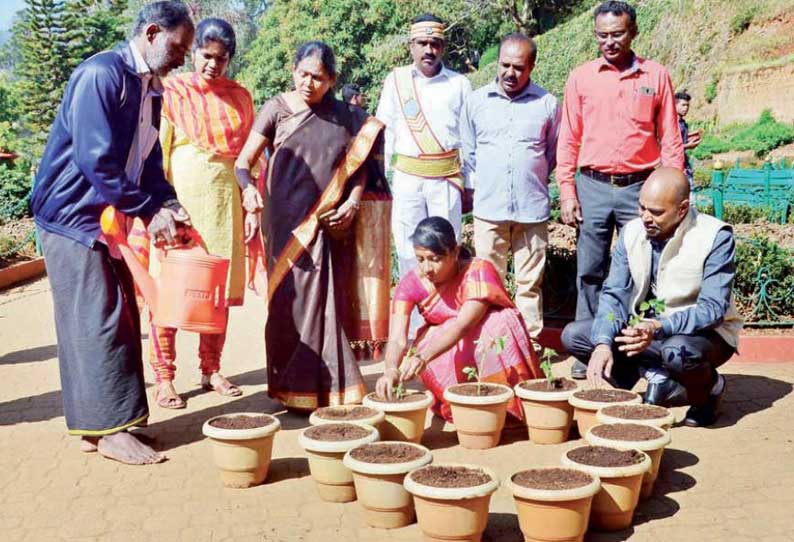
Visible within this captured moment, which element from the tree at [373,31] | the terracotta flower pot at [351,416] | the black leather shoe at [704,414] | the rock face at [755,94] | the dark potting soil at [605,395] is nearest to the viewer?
the terracotta flower pot at [351,416]

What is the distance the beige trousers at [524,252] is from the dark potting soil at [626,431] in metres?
2.01

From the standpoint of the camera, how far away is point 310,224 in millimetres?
4867

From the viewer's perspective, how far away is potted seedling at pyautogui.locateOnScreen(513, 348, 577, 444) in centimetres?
417

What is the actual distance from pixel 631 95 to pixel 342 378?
236 centimetres

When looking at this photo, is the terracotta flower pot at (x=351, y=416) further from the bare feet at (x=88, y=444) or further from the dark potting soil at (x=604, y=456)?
the bare feet at (x=88, y=444)

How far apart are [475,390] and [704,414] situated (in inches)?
47.2

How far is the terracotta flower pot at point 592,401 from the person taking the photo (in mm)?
4027

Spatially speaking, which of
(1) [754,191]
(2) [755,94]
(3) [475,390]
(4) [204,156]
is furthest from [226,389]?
(2) [755,94]

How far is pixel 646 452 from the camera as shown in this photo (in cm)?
353

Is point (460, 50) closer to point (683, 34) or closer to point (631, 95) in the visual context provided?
point (683, 34)

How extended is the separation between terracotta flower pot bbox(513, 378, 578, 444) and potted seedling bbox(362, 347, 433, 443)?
1.55ft

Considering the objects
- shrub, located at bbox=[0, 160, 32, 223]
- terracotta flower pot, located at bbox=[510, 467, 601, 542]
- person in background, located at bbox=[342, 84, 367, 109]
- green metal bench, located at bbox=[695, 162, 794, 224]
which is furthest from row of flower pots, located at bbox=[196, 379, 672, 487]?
shrub, located at bbox=[0, 160, 32, 223]

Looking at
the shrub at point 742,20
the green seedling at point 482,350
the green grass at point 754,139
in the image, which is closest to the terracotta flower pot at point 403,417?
the green seedling at point 482,350

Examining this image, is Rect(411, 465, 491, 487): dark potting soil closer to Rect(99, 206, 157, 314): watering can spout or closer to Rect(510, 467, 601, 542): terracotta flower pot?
Rect(510, 467, 601, 542): terracotta flower pot
